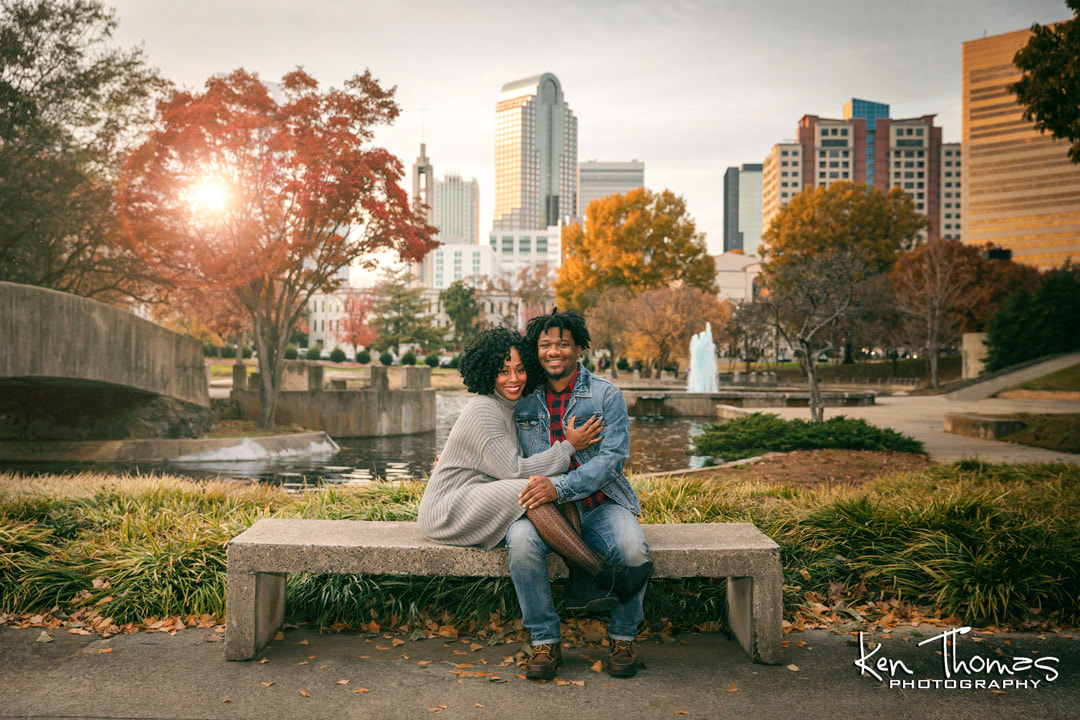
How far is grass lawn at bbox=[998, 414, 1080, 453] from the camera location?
41.8 feet

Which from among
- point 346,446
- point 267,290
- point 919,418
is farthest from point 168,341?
point 919,418

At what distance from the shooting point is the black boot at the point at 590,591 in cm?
360

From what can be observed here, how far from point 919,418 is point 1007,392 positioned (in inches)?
409

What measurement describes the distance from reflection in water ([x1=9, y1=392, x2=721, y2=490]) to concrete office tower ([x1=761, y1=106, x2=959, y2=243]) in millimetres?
144320

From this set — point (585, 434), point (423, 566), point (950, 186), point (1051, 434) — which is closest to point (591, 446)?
point (585, 434)

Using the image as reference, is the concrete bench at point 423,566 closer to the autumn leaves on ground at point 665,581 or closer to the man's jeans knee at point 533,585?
the man's jeans knee at point 533,585

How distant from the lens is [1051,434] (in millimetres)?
13688

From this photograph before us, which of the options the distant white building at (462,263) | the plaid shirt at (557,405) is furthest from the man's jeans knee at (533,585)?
the distant white building at (462,263)

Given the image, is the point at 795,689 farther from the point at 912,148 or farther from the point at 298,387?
the point at 912,148

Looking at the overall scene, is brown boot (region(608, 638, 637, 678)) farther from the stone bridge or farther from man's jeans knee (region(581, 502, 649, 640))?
the stone bridge

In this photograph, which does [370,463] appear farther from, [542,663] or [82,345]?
[542,663]

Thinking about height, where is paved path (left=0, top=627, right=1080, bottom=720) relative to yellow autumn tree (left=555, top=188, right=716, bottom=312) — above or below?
below

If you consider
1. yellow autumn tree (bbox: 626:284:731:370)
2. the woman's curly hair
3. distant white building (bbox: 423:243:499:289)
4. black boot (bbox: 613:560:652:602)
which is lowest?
black boot (bbox: 613:560:652:602)

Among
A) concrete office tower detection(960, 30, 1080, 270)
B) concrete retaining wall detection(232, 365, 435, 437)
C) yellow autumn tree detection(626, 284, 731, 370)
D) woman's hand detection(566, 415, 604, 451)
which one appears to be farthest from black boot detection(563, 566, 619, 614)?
concrete office tower detection(960, 30, 1080, 270)
